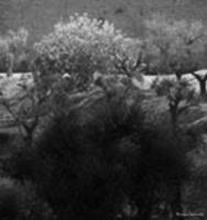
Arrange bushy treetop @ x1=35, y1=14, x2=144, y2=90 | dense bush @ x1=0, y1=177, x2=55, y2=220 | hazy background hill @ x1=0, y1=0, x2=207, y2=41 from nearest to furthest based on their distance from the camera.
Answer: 1. dense bush @ x1=0, y1=177, x2=55, y2=220
2. bushy treetop @ x1=35, y1=14, x2=144, y2=90
3. hazy background hill @ x1=0, y1=0, x2=207, y2=41

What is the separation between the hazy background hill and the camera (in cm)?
4378

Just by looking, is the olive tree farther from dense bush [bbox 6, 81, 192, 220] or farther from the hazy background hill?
dense bush [bbox 6, 81, 192, 220]

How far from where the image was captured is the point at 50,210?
415 inches

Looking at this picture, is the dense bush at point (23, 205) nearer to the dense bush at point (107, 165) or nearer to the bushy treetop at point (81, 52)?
the dense bush at point (107, 165)

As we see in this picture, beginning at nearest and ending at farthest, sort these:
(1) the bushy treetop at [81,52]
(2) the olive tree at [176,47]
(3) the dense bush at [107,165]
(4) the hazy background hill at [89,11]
Answer: (3) the dense bush at [107,165] → (2) the olive tree at [176,47] → (1) the bushy treetop at [81,52] → (4) the hazy background hill at [89,11]

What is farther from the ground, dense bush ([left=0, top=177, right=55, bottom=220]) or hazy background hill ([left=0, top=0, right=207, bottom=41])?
hazy background hill ([left=0, top=0, right=207, bottom=41])

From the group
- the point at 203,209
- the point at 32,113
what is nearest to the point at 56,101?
the point at 32,113

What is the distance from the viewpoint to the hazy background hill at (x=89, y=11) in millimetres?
43781

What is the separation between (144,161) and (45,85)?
1458 cm

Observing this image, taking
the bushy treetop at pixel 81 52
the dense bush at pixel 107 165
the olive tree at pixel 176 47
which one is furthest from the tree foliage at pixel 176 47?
the dense bush at pixel 107 165

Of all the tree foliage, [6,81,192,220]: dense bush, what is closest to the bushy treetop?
the tree foliage

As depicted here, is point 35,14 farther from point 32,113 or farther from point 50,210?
point 50,210

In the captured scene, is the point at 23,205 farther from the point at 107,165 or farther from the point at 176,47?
the point at 176,47

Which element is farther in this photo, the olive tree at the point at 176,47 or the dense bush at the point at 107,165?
the olive tree at the point at 176,47
